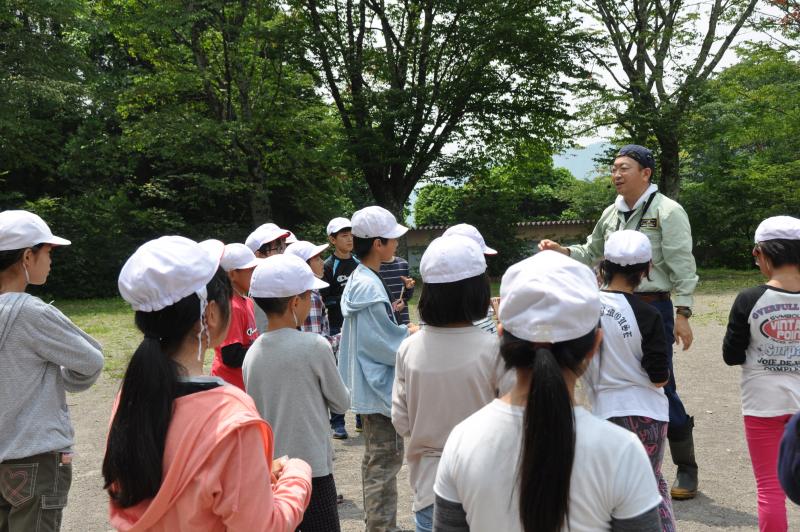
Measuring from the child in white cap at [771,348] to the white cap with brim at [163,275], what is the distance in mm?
2857

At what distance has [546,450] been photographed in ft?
5.37

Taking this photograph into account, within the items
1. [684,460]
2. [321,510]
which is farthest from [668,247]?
[321,510]

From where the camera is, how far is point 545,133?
80.7 feet

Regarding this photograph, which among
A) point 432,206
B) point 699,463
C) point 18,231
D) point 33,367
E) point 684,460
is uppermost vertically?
point 18,231

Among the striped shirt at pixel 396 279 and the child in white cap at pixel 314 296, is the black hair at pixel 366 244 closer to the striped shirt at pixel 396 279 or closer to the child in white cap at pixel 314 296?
the child in white cap at pixel 314 296

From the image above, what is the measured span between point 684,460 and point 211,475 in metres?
3.98

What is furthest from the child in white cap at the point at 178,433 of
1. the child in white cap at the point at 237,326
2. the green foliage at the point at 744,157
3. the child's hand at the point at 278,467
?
the green foliage at the point at 744,157

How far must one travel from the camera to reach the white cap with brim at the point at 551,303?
5.56 ft

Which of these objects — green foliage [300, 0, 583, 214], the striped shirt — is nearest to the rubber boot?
the striped shirt

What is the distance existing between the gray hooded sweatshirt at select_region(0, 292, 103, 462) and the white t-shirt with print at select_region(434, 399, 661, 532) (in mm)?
1948

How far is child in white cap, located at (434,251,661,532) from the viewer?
1.64 meters

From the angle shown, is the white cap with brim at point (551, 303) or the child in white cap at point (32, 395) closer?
the white cap with brim at point (551, 303)

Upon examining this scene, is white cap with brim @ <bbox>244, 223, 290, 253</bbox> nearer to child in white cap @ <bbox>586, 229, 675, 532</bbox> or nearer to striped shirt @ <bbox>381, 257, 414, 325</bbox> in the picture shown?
striped shirt @ <bbox>381, 257, 414, 325</bbox>

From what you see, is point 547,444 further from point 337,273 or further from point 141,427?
point 337,273
